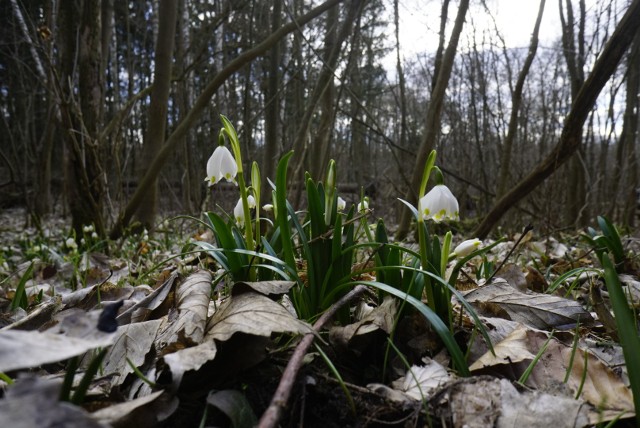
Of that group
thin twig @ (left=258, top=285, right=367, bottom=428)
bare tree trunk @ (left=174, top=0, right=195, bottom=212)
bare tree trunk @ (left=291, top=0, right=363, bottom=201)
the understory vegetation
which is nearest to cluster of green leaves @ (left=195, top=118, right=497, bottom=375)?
the understory vegetation

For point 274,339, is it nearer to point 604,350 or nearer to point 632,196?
point 604,350

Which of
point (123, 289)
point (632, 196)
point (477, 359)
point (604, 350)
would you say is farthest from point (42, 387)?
point (632, 196)

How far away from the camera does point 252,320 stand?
985 mm

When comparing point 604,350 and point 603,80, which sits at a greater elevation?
point 603,80

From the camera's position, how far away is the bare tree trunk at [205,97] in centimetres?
376

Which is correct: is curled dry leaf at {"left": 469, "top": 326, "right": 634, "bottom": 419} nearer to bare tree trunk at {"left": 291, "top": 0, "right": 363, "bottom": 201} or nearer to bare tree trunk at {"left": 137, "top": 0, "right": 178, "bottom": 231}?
bare tree trunk at {"left": 291, "top": 0, "right": 363, "bottom": 201}

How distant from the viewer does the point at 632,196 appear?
651cm

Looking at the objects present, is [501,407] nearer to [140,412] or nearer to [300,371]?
[300,371]

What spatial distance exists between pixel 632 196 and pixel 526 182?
473 cm

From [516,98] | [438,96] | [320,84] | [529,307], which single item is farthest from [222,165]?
[516,98]

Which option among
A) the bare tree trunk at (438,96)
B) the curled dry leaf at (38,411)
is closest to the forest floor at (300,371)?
the curled dry leaf at (38,411)

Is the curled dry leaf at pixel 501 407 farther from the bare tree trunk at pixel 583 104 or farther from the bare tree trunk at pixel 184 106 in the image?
the bare tree trunk at pixel 184 106

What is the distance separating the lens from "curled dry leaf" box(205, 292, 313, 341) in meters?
0.94

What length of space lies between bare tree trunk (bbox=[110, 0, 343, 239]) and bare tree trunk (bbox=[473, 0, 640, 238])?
213cm
